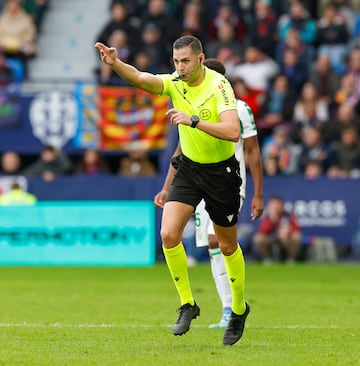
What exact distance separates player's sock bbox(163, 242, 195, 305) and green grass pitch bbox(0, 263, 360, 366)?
370mm

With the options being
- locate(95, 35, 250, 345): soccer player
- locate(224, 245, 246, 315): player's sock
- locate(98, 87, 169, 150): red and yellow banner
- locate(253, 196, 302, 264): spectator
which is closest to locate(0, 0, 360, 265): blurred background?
locate(98, 87, 169, 150): red and yellow banner

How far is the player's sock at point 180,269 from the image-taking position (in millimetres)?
9117

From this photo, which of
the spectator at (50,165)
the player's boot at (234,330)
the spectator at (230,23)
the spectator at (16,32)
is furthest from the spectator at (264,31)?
the player's boot at (234,330)

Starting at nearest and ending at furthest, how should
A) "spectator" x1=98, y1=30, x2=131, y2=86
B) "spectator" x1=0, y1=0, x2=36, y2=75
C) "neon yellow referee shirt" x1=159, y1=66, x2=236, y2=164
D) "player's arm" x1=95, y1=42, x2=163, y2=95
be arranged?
"player's arm" x1=95, y1=42, x2=163, y2=95
"neon yellow referee shirt" x1=159, y1=66, x2=236, y2=164
"spectator" x1=98, y1=30, x2=131, y2=86
"spectator" x1=0, y1=0, x2=36, y2=75

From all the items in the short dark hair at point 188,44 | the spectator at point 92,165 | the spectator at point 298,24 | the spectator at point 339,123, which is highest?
the short dark hair at point 188,44

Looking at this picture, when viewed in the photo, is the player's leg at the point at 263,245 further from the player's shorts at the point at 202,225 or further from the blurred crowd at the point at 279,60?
the player's shorts at the point at 202,225

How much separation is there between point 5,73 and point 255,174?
13.0 m

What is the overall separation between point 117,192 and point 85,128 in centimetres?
168

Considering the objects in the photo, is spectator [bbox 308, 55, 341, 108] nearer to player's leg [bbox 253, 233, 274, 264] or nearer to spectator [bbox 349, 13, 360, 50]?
spectator [bbox 349, 13, 360, 50]

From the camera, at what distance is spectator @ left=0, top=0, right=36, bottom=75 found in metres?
23.9

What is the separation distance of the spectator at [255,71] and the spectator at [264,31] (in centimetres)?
71

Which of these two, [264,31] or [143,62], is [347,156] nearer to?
[264,31]

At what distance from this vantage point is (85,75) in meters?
24.5

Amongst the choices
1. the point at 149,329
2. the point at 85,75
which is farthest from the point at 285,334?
the point at 85,75
